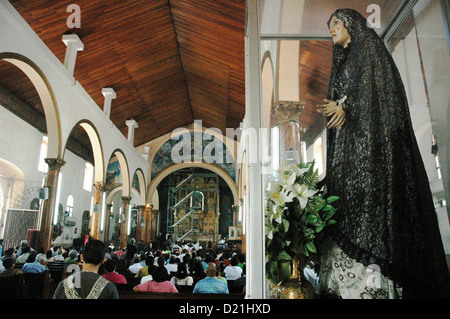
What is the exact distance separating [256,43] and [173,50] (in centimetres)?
912

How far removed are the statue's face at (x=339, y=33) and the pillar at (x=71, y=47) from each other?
23.9ft

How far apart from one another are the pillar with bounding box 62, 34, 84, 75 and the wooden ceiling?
150 mm

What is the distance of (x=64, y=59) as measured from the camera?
27.3ft

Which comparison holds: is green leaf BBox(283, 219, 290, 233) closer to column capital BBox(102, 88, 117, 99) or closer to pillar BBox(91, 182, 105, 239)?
pillar BBox(91, 182, 105, 239)

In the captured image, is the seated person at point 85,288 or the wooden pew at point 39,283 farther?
the wooden pew at point 39,283

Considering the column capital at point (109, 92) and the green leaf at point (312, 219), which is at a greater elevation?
the column capital at point (109, 92)

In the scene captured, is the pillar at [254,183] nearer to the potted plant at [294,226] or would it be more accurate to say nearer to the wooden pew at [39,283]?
the potted plant at [294,226]

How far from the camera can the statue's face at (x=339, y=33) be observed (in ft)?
6.63

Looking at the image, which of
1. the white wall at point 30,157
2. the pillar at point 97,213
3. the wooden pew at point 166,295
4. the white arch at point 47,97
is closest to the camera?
the wooden pew at point 166,295

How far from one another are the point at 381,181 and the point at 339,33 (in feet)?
3.14

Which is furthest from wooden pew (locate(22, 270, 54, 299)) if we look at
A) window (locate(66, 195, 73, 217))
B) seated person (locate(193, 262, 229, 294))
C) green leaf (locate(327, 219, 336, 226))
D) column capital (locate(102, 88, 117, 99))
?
window (locate(66, 195, 73, 217))

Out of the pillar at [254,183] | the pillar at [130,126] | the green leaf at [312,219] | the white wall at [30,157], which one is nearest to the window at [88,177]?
the white wall at [30,157]

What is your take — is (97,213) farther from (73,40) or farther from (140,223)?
(140,223)
